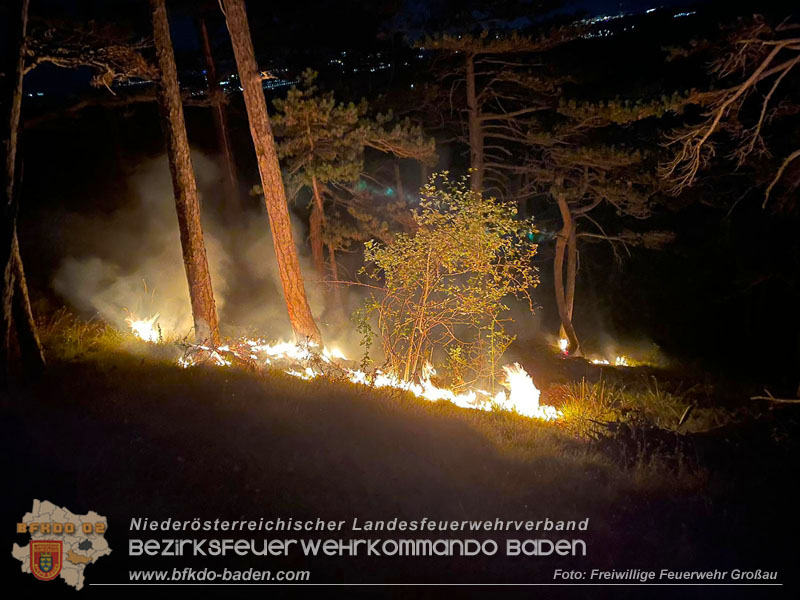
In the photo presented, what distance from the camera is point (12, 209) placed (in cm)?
578

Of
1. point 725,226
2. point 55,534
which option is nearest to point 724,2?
point 725,226

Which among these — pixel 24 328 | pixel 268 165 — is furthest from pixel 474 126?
pixel 24 328

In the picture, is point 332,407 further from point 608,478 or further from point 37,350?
point 37,350

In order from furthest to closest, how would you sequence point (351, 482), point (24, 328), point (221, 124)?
point (221, 124), point (24, 328), point (351, 482)

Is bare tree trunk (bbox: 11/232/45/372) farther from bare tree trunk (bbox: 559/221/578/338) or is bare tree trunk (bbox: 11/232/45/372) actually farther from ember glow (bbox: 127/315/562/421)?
bare tree trunk (bbox: 559/221/578/338)

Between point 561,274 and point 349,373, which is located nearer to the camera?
point 349,373

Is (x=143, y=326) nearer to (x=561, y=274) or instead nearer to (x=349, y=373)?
(x=349, y=373)

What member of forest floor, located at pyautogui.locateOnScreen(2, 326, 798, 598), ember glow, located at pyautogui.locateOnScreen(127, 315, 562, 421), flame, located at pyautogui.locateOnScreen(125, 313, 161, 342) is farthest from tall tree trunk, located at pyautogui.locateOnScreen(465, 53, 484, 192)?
forest floor, located at pyautogui.locateOnScreen(2, 326, 798, 598)

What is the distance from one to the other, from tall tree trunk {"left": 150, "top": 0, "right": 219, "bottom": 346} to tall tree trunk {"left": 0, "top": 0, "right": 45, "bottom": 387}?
2839 mm

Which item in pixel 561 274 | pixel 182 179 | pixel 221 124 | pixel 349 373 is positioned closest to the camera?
pixel 349 373

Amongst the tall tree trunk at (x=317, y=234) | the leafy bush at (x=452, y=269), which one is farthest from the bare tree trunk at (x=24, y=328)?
the tall tree trunk at (x=317, y=234)

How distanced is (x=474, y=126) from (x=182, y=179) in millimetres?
9450

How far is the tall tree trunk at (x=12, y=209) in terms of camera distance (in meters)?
5.72

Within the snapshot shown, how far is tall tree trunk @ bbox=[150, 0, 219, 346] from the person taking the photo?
343 inches
